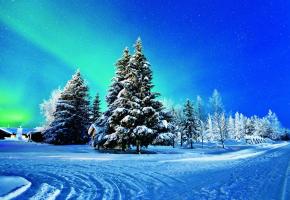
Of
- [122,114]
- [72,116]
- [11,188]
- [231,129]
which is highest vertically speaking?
[231,129]

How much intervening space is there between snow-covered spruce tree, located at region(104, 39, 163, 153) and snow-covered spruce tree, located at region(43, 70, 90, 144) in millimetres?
15894

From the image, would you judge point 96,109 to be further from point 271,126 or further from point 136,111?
point 271,126

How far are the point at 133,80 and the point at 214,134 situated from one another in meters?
82.3

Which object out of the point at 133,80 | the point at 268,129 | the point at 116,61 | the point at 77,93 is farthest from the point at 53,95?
the point at 268,129

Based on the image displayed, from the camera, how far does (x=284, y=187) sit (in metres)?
8.52

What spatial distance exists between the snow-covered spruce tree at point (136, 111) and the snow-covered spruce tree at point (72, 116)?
1589 centimetres

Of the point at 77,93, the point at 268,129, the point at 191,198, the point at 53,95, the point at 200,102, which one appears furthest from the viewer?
the point at 268,129

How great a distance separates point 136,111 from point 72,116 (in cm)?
2031

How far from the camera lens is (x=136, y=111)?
27859mm

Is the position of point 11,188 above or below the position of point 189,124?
below

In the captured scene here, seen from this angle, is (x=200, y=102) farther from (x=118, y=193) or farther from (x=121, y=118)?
(x=118, y=193)

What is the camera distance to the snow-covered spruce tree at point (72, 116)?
143 feet

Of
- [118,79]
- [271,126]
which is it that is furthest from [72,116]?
[271,126]

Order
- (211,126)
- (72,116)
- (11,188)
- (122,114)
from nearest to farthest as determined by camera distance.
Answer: (11,188), (122,114), (72,116), (211,126)
